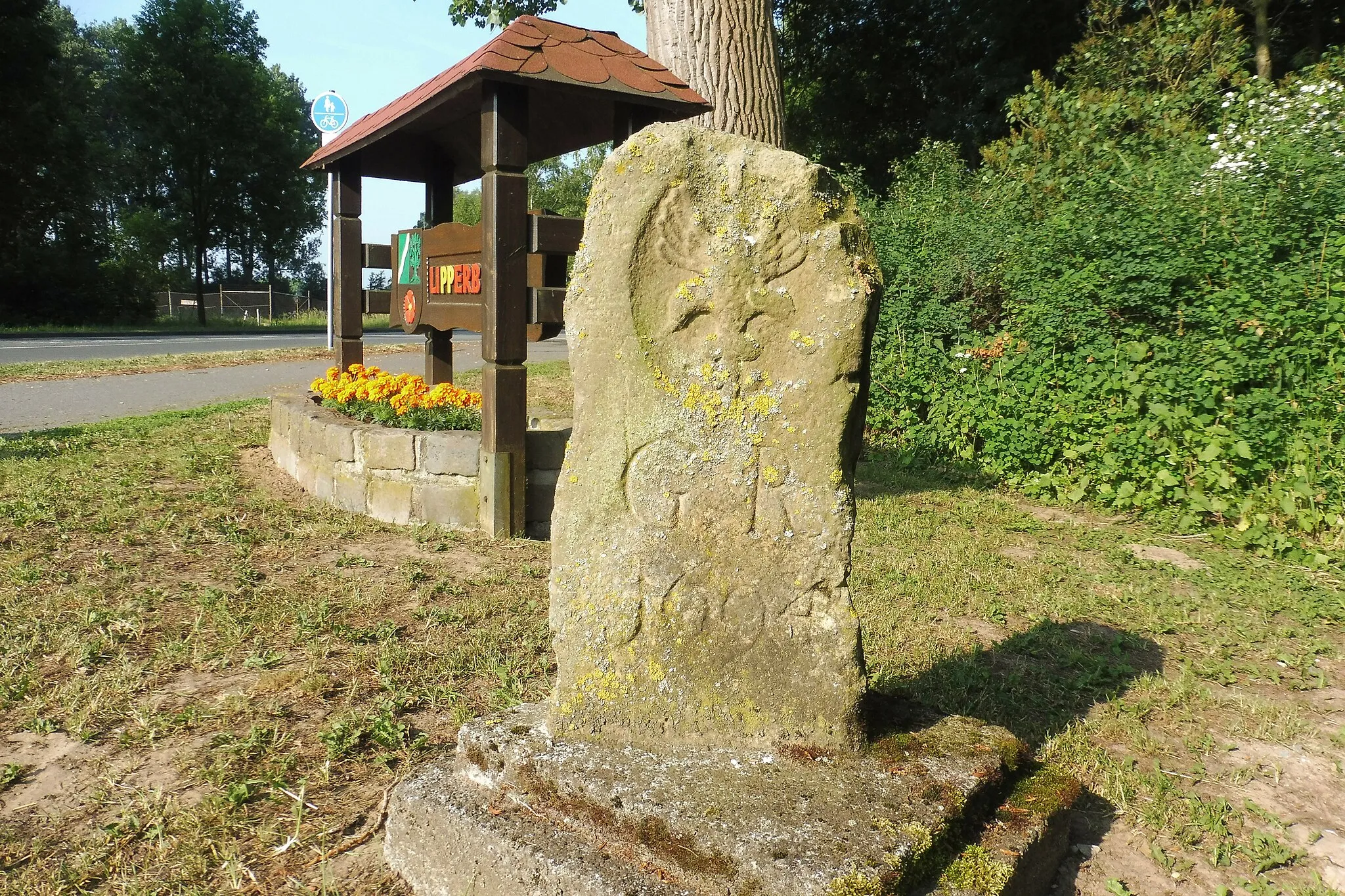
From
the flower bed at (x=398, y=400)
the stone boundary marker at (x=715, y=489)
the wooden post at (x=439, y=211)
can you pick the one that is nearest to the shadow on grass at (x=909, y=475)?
the flower bed at (x=398, y=400)

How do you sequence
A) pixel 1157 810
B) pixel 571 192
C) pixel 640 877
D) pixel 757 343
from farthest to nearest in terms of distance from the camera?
pixel 571 192 < pixel 1157 810 < pixel 757 343 < pixel 640 877

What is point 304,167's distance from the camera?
8.16 m

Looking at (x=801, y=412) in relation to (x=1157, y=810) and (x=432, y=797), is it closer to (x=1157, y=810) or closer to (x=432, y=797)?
(x=432, y=797)

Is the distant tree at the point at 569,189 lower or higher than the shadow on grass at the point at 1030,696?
higher

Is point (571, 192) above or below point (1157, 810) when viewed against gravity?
above

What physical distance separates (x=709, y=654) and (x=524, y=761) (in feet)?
1.90

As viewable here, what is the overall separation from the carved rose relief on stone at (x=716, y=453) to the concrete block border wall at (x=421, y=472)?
10.7 ft

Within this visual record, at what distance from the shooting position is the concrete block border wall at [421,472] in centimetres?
584

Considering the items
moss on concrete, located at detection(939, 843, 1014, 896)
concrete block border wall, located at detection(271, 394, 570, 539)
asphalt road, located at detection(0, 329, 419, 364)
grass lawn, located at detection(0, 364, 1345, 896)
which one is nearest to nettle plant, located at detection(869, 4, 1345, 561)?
grass lawn, located at detection(0, 364, 1345, 896)

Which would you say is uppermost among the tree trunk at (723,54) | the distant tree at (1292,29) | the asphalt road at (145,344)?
the distant tree at (1292,29)

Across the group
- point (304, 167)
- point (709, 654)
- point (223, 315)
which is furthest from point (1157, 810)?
point (223, 315)

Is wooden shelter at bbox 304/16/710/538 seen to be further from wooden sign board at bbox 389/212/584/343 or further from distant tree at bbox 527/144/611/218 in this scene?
distant tree at bbox 527/144/611/218

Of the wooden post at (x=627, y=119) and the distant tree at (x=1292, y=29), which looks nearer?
the wooden post at (x=627, y=119)

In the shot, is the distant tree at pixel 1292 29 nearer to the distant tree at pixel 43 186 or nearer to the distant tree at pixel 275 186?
the distant tree at pixel 43 186
